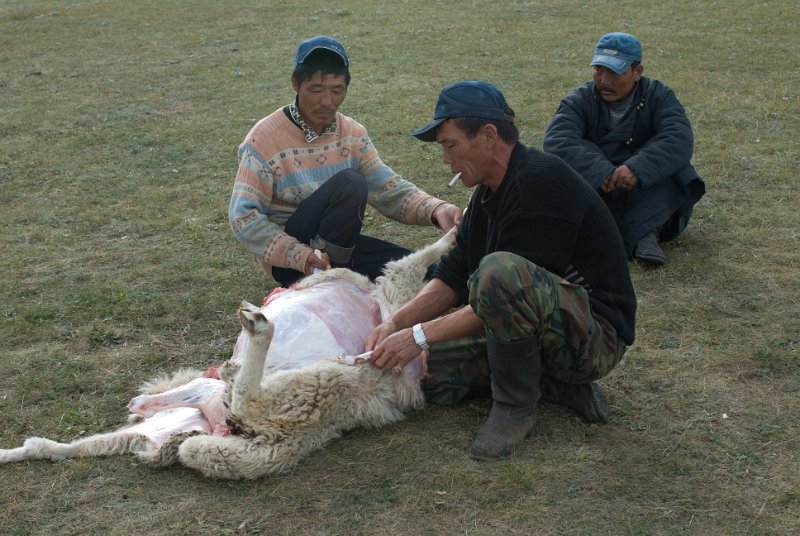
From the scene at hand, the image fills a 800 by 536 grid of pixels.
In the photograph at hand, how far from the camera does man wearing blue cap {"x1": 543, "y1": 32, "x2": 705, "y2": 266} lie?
5.62 meters

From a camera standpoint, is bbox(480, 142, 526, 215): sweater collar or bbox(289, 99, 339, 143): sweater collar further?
bbox(289, 99, 339, 143): sweater collar

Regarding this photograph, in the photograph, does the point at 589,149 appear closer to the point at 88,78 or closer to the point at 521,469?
the point at 521,469

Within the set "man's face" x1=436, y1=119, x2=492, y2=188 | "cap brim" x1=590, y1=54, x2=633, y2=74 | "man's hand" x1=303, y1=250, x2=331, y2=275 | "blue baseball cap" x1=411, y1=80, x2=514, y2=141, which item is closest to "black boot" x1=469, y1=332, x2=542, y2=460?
"man's face" x1=436, y1=119, x2=492, y2=188

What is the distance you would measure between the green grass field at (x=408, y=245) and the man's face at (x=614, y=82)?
1099mm

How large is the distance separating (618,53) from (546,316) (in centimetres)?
274

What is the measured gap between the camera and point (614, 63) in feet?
18.3

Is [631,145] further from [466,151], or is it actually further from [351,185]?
[466,151]

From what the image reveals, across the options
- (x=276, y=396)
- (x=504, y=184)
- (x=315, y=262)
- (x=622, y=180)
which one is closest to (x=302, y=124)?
(x=315, y=262)

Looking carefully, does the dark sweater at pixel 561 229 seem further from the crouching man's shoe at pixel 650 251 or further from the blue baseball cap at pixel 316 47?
the crouching man's shoe at pixel 650 251

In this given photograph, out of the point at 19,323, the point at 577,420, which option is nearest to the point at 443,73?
the point at 19,323

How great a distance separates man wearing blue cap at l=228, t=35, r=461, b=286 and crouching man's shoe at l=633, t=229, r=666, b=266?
60.3 inches

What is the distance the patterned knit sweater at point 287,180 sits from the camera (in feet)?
15.1

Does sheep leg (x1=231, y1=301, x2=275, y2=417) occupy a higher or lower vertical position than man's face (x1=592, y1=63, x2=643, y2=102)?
lower

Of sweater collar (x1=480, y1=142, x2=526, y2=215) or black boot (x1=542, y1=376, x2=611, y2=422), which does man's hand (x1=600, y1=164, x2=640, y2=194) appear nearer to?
black boot (x1=542, y1=376, x2=611, y2=422)
